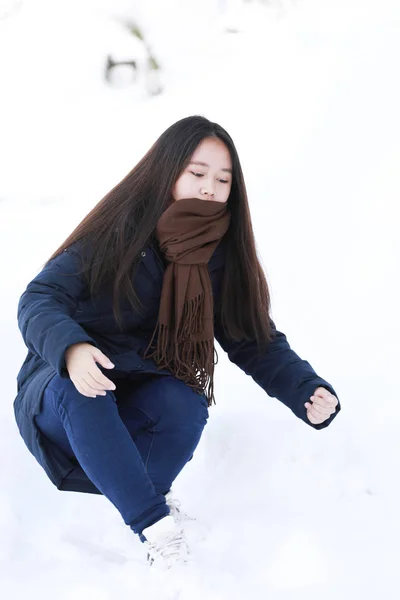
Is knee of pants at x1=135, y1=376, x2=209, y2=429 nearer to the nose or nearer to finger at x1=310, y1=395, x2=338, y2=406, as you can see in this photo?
finger at x1=310, y1=395, x2=338, y2=406

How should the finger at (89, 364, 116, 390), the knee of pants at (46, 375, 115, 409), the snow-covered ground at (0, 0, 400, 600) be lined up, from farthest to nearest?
1. the snow-covered ground at (0, 0, 400, 600)
2. the knee of pants at (46, 375, 115, 409)
3. the finger at (89, 364, 116, 390)

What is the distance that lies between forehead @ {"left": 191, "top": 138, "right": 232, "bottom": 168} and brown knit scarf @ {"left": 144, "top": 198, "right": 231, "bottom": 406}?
0.11 m

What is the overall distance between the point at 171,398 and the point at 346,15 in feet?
11.3

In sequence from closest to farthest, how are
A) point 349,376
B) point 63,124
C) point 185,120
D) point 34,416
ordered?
1. point 34,416
2. point 185,120
3. point 349,376
4. point 63,124

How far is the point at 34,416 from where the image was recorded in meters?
1.66

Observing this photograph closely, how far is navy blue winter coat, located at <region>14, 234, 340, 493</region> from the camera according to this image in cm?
159

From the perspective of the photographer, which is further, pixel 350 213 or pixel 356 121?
pixel 356 121

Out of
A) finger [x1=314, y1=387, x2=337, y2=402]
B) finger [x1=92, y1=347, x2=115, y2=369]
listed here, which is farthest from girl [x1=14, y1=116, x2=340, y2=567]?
finger [x1=92, y1=347, x2=115, y2=369]

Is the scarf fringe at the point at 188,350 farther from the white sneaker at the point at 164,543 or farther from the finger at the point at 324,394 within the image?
the white sneaker at the point at 164,543

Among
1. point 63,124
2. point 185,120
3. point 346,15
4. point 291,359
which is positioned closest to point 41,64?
point 63,124

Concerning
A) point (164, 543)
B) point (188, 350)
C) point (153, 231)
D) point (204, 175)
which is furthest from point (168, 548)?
point (204, 175)

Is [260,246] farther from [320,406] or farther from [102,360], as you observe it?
[102,360]

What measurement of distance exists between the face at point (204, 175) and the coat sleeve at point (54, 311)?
321 mm

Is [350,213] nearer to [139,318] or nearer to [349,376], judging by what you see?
[349,376]
